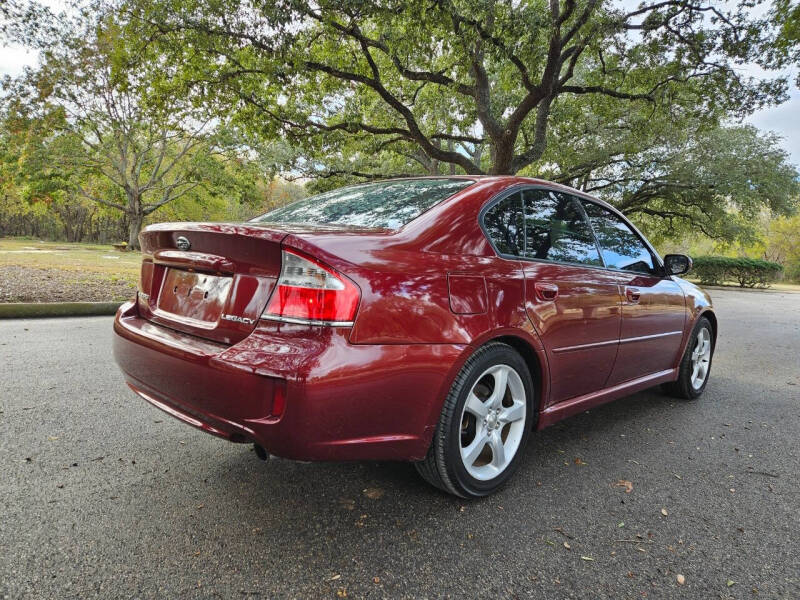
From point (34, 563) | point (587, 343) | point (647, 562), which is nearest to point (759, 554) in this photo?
point (647, 562)

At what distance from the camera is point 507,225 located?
98.0 inches

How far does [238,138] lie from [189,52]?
2002 centimetres

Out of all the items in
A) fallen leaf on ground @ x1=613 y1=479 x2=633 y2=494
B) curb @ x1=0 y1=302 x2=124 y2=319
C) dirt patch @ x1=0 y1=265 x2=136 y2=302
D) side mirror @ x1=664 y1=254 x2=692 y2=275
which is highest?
side mirror @ x1=664 y1=254 x2=692 y2=275

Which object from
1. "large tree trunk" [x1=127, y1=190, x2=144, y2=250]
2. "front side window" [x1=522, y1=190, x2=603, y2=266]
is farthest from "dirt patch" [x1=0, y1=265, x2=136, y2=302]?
"large tree trunk" [x1=127, y1=190, x2=144, y2=250]

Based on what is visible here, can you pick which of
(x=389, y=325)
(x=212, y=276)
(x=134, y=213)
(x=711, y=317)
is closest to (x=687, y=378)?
(x=711, y=317)

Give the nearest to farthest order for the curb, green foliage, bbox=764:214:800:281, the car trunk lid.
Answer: the car trunk lid, the curb, green foliage, bbox=764:214:800:281

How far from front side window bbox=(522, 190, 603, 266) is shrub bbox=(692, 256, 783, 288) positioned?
30019mm

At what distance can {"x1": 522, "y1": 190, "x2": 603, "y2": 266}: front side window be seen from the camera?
2623 millimetres

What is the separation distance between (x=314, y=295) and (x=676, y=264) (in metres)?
3.12

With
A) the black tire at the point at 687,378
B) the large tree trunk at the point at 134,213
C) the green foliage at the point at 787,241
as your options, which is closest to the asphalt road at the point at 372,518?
the black tire at the point at 687,378

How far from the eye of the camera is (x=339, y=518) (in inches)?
79.5

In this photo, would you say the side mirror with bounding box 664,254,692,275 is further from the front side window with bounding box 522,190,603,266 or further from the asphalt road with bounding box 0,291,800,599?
the asphalt road with bounding box 0,291,800,599

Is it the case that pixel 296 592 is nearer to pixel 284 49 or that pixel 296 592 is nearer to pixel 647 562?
pixel 647 562

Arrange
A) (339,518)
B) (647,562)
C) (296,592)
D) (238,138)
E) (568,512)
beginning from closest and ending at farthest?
Answer: (296,592) → (647,562) → (339,518) → (568,512) → (238,138)
